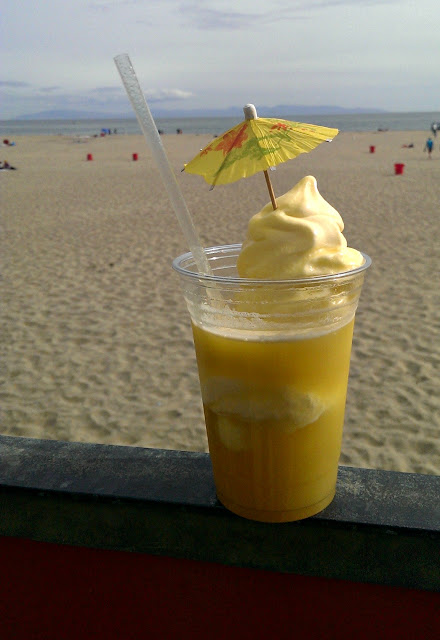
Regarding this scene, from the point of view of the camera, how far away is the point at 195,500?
4.01ft

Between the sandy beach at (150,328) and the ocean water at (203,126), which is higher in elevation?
the ocean water at (203,126)

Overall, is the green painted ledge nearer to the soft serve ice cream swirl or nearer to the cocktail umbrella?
the soft serve ice cream swirl

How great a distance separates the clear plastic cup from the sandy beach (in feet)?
7.82

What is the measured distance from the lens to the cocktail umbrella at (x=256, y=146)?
3.20 ft

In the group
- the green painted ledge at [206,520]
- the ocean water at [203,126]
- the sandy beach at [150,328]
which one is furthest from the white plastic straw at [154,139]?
the ocean water at [203,126]

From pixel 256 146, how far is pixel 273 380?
43 centimetres

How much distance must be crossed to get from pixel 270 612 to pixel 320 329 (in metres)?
0.72

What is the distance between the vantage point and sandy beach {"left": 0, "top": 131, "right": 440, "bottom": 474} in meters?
3.81

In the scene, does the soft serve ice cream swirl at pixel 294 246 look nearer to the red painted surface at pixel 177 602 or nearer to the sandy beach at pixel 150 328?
the red painted surface at pixel 177 602

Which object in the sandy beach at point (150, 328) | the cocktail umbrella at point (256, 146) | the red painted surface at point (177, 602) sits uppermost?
the cocktail umbrella at point (256, 146)

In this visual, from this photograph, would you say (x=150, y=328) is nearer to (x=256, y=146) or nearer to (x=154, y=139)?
(x=154, y=139)

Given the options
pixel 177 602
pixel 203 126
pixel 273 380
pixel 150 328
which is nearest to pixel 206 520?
pixel 177 602

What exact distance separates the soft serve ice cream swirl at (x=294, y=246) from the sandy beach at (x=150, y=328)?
256cm

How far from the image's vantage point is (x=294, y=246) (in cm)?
105
